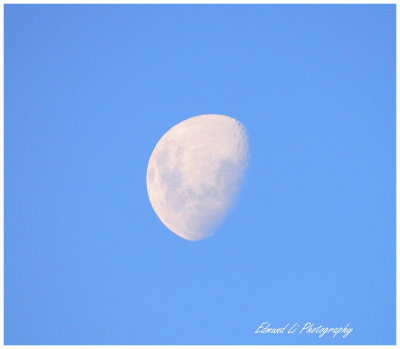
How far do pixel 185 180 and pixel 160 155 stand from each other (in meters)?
1.50

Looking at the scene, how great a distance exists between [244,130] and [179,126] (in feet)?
6.65

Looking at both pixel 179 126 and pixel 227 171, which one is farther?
pixel 179 126

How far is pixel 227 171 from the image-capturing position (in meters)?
16.2

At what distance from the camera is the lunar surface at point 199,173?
1619cm

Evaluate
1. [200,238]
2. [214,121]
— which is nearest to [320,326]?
[200,238]

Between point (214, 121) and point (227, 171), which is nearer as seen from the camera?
point (227, 171)

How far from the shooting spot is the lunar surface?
16.2 metres

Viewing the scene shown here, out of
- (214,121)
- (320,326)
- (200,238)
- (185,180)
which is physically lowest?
(320,326)

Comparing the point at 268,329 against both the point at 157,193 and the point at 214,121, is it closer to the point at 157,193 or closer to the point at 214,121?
the point at 157,193

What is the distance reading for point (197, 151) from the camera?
16531 millimetres

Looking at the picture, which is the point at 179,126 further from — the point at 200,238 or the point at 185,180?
the point at 200,238

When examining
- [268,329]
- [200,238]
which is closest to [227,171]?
[200,238]

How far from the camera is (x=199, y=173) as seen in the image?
1627cm

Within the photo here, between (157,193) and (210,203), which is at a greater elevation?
(157,193)
